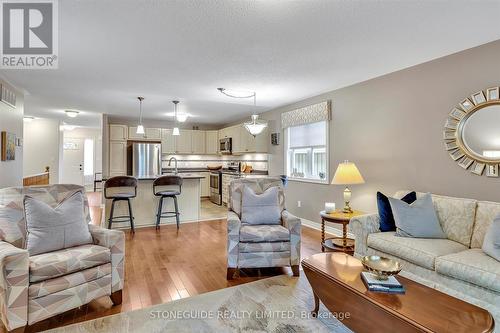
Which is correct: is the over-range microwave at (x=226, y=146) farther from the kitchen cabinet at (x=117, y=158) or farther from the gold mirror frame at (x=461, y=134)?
the gold mirror frame at (x=461, y=134)

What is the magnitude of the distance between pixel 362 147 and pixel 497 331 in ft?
8.73

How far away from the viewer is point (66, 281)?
2039 millimetres

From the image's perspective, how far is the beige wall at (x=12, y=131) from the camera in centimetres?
398

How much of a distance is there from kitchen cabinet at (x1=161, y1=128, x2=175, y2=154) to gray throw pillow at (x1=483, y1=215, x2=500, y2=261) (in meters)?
7.29

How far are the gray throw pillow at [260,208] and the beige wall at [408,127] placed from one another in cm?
158

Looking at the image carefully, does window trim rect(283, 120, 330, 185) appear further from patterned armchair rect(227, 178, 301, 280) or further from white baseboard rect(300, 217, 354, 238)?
patterned armchair rect(227, 178, 301, 280)

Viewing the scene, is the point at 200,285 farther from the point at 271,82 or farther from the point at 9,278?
the point at 271,82

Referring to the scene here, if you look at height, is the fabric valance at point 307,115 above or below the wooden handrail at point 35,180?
above

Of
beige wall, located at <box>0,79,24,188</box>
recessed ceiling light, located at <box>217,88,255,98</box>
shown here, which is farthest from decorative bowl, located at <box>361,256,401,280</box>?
beige wall, located at <box>0,79,24,188</box>

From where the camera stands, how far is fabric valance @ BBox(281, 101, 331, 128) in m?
4.71

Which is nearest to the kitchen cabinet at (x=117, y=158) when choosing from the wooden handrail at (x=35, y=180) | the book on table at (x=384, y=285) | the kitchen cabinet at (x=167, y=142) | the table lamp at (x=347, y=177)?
the kitchen cabinet at (x=167, y=142)

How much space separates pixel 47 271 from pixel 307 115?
4424mm

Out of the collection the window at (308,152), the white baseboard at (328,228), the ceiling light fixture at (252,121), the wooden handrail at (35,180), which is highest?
the ceiling light fixture at (252,121)

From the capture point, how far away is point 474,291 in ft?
6.73
